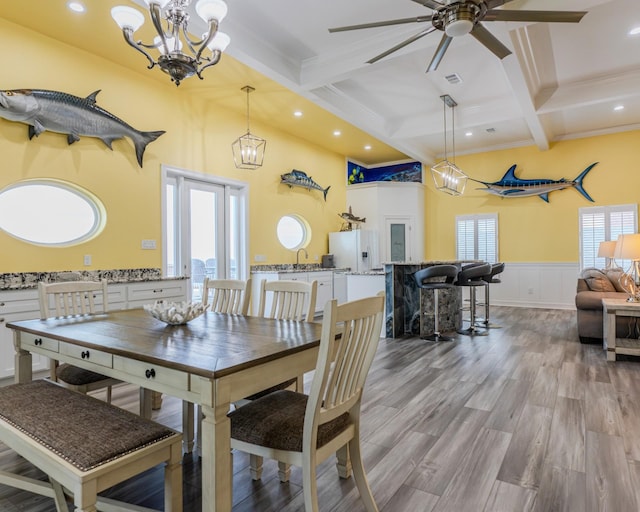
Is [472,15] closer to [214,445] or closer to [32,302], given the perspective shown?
[214,445]

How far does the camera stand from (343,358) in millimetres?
1441

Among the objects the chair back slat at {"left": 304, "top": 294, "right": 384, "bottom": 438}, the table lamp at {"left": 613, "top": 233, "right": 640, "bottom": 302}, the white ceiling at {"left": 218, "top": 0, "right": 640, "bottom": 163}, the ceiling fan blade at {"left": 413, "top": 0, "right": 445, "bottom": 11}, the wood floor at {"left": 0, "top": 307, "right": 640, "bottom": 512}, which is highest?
the white ceiling at {"left": 218, "top": 0, "right": 640, "bottom": 163}

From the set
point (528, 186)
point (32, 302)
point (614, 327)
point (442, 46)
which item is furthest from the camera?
point (528, 186)

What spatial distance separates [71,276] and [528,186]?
786 cm

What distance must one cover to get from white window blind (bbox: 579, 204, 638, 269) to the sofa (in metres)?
2.05

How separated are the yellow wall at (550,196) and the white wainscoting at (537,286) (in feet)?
0.55

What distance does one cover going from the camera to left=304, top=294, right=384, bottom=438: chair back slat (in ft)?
4.37

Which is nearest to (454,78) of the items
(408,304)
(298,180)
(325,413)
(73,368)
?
(298,180)

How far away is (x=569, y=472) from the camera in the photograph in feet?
6.40

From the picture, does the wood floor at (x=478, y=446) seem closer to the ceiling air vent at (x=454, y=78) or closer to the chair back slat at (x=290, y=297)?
the chair back slat at (x=290, y=297)

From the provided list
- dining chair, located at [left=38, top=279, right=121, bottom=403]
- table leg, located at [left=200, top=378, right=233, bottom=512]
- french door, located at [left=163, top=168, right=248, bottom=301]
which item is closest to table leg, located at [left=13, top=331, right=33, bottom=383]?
dining chair, located at [left=38, top=279, right=121, bottom=403]

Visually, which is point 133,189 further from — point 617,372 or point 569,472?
point 617,372

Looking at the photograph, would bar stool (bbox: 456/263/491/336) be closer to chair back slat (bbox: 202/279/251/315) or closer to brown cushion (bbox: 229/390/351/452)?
chair back slat (bbox: 202/279/251/315)

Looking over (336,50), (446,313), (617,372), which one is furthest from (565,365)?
(336,50)
